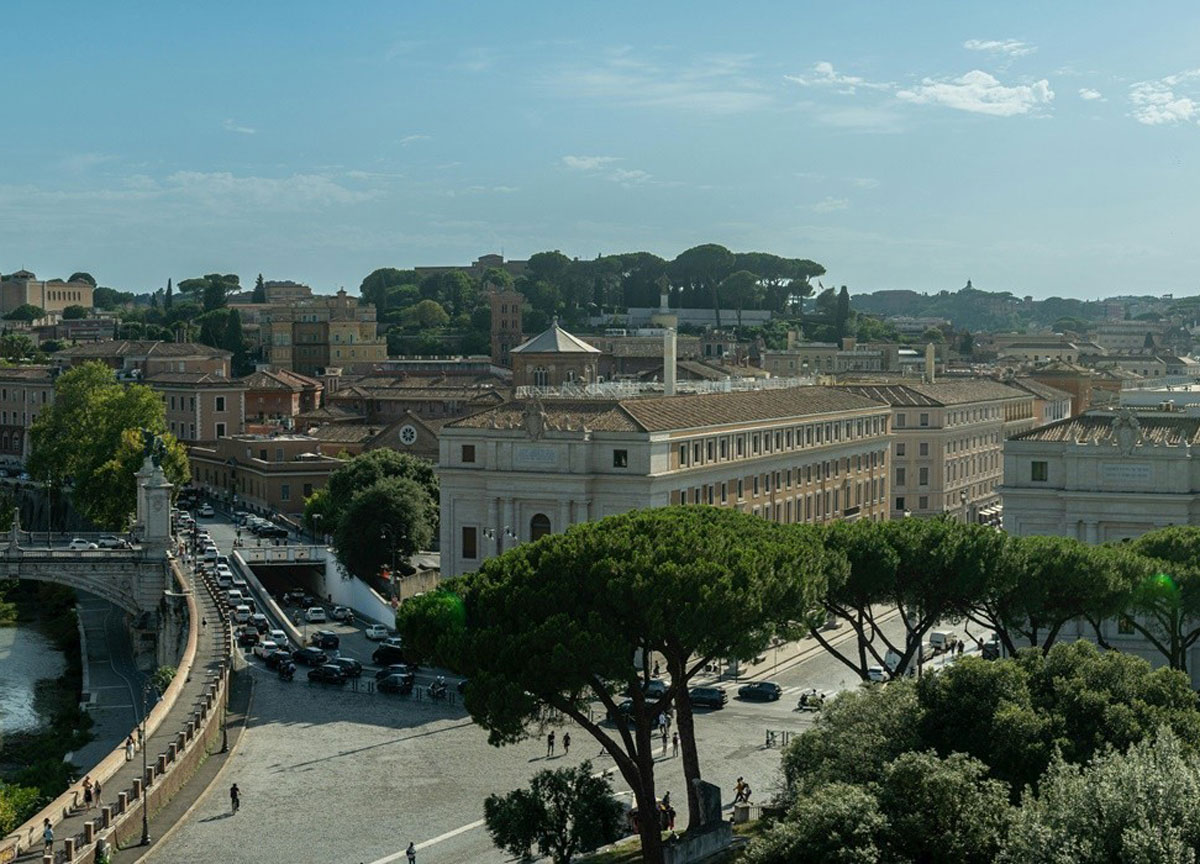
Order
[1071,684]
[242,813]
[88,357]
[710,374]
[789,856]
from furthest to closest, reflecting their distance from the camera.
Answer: [88,357]
[710,374]
[242,813]
[1071,684]
[789,856]

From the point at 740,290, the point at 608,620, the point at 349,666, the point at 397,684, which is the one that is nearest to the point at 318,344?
the point at 740,290

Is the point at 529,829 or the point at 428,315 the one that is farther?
the point at 428,315

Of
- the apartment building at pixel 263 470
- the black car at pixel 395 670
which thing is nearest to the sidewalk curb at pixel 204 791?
the black car at pixel 395 670

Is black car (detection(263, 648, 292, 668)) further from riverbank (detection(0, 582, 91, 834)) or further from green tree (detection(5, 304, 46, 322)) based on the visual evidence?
green tree (detection(5, 304, 46, 322))

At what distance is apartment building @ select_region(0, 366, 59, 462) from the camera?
114938 millimetres

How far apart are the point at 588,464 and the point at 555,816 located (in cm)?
2414

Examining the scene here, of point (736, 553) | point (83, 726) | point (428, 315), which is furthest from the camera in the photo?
point (428, 315)

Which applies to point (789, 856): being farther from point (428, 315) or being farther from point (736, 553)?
point (428, 315)

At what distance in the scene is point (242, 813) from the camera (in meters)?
37.1

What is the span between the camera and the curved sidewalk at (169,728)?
33.4 metres

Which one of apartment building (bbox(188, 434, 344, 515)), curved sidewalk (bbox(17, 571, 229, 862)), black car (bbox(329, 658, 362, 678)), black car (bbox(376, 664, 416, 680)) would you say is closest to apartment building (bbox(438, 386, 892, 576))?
black car (bbox(376, 664, 416, 680))

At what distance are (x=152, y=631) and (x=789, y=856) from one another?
3999 centimetres

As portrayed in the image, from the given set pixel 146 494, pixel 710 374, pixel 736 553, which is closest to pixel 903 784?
pixel 736 553

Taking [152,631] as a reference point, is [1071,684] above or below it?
above
